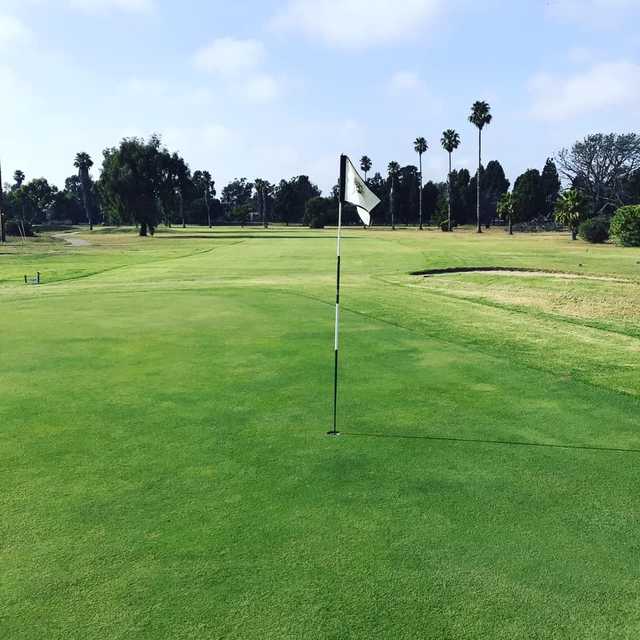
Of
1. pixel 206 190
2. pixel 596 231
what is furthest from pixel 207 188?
pixel 596 231

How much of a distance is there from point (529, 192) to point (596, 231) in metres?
46.5

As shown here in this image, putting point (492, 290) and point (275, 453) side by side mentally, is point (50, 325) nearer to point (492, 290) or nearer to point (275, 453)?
point (275, 453)

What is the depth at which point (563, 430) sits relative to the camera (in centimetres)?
778

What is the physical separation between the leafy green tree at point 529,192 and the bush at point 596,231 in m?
41.5

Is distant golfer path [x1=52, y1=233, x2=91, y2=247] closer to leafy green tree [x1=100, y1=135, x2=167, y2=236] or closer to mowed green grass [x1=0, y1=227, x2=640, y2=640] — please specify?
leafy green tree [x1=100, y1=135, x2=167, y2=236]

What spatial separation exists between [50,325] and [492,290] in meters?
16.7

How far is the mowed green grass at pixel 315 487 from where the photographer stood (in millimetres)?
4199

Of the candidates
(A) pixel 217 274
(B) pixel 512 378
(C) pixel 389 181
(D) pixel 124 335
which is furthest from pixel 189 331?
(C) pixel 389 181

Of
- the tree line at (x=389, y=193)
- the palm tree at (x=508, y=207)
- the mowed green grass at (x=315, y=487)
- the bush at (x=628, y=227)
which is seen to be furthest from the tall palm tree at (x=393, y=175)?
the mowed green grass at (x=315, y=487)

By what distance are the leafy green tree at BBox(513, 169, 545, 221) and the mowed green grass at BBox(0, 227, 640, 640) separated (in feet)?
350

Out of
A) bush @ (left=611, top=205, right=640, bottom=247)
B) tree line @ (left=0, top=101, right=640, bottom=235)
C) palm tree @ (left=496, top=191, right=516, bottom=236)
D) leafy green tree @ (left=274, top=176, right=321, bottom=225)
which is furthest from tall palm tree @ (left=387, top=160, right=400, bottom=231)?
bush @ (left=611, top=205, right=640, bottom=247)

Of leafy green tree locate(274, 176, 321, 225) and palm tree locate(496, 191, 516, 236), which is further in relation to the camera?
leafy green tree locate(274, 176, 321, 225)

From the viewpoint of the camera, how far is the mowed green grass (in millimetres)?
4199

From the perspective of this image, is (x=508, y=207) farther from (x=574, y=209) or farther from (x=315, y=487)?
(x=315, y=487)
